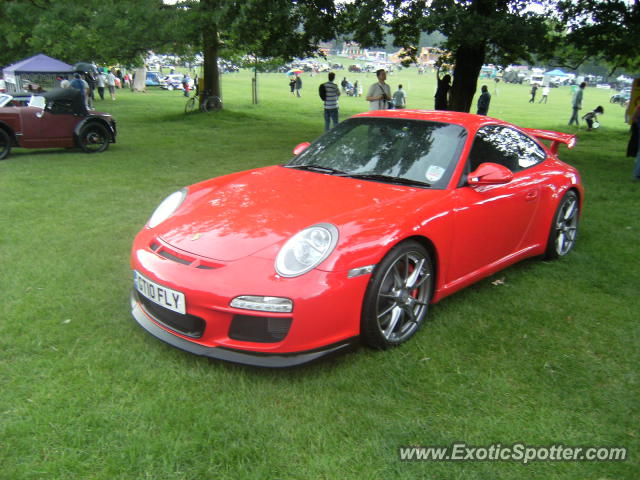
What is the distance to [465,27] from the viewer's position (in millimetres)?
10898

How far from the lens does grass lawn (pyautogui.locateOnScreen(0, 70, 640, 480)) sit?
8.19 ft

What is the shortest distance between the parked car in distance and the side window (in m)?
9.24

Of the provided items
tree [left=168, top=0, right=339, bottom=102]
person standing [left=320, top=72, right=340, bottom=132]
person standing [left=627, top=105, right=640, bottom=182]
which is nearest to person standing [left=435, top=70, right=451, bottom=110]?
person standing [left=320, top=72, right=340, bottom=132]

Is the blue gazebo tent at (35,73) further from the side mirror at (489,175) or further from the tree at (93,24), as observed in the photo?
the side mirror at (489,175)

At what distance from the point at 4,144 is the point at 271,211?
903cm

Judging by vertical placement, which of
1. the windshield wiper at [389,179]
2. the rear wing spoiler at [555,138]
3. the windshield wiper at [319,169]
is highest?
the rear wing spoiler at [555,138]

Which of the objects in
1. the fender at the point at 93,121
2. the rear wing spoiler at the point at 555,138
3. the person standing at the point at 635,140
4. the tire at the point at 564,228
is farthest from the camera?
the fender at the point at 93,121

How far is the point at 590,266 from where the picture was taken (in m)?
5.17

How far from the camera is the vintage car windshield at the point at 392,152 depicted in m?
3.97

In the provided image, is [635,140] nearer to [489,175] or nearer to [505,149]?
[505,149]

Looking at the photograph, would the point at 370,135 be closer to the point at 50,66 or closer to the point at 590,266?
the point at 590,266

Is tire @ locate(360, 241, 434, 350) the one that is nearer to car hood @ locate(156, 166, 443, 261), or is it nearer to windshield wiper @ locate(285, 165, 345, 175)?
car hood @ locate(156, 166, 443, 261)

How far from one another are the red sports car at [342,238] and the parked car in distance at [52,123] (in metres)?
7.91

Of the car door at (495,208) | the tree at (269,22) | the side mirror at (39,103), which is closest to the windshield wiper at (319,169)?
the car door at (495,208)
